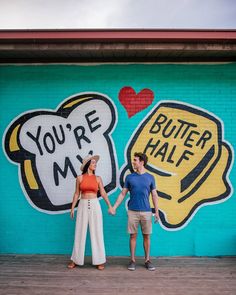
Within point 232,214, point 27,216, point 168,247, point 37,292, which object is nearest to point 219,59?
point 232,214

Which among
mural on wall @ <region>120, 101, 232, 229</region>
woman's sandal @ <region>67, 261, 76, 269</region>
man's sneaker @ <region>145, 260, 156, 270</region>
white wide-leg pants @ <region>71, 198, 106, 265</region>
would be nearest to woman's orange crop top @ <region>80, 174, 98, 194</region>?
white wide-leg pants @ <region>71, 198, 106, 265</region>

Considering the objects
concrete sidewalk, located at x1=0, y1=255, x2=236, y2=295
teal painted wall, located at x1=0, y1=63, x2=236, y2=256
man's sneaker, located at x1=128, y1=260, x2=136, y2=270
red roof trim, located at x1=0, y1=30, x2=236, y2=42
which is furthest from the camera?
teal painted wall, located at x1=0, y1=63, x2=236, y2=256

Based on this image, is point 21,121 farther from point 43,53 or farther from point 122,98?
point 122,98

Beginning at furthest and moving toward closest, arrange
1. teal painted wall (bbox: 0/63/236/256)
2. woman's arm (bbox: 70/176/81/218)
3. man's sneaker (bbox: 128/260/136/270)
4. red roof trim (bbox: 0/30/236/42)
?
teal painted wall (bbox: 0/63/236/256) → woman's arm (bbox: 70/176/81/218) → man's sneaker (bbox: 128/260/136/270) → red roof trim (bbox: 0/30/236/42)

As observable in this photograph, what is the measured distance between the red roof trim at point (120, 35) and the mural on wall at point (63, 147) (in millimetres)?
1287

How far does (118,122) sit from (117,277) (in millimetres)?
2525

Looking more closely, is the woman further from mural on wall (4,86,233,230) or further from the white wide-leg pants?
mural on wall (4,86,233,230)

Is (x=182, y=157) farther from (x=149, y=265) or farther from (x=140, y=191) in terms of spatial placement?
(x=149, y=265)

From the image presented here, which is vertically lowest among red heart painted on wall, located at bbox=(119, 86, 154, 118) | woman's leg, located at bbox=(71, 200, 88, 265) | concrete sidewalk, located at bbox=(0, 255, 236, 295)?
concrete sidewalk, located at bbox=(0, 255, 236, 295)

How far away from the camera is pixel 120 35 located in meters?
5.32

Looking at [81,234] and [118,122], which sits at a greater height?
[118,122]

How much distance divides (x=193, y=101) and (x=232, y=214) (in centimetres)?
202

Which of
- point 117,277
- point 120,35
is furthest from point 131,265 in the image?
point 120,35

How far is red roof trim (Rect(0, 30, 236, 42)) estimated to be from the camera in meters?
5.30
